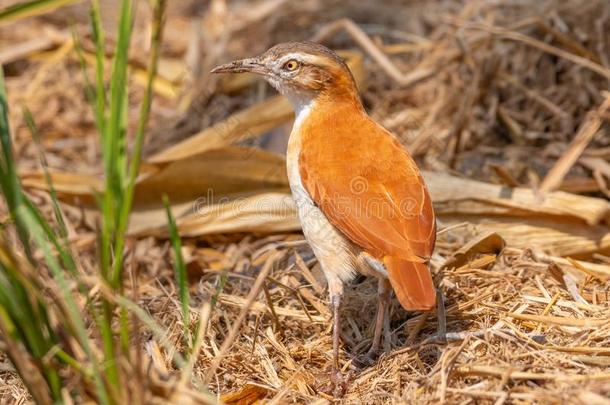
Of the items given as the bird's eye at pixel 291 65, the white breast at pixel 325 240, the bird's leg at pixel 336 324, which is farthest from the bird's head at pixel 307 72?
the bird's leg at pixel 336 324

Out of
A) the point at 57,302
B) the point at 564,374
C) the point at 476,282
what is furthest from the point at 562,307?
the point at 57,302

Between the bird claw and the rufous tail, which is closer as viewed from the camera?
Answer: the rufous tail

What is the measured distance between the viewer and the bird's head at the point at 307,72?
4.55 meters

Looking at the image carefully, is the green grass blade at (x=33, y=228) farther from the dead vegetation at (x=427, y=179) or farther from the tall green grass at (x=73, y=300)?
the dead vegetation at (x=427, y=179)

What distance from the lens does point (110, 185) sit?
2814 mm

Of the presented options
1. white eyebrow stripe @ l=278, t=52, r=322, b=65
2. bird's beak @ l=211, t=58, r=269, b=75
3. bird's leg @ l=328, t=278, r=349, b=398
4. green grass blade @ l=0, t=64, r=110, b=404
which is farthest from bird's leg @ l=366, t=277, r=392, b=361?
green grass blade @ l=0, t=64, r=110, b=404

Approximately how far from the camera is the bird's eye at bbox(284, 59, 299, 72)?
4578 mm

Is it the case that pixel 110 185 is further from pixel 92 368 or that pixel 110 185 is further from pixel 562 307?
pixel 562 307

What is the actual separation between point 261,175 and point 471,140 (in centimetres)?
170

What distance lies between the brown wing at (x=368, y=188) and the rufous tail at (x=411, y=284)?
0.12 ft

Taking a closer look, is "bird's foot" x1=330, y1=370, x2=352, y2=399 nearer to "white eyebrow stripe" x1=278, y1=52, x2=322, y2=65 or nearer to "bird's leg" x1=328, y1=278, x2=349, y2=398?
"bird's leg" x1=328, y1=278, x2=349, y2=398

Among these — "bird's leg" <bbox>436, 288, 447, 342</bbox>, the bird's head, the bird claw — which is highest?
the bird's head

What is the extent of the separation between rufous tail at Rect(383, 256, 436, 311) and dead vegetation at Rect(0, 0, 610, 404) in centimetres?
29

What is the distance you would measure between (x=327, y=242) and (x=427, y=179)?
145 centimetres
